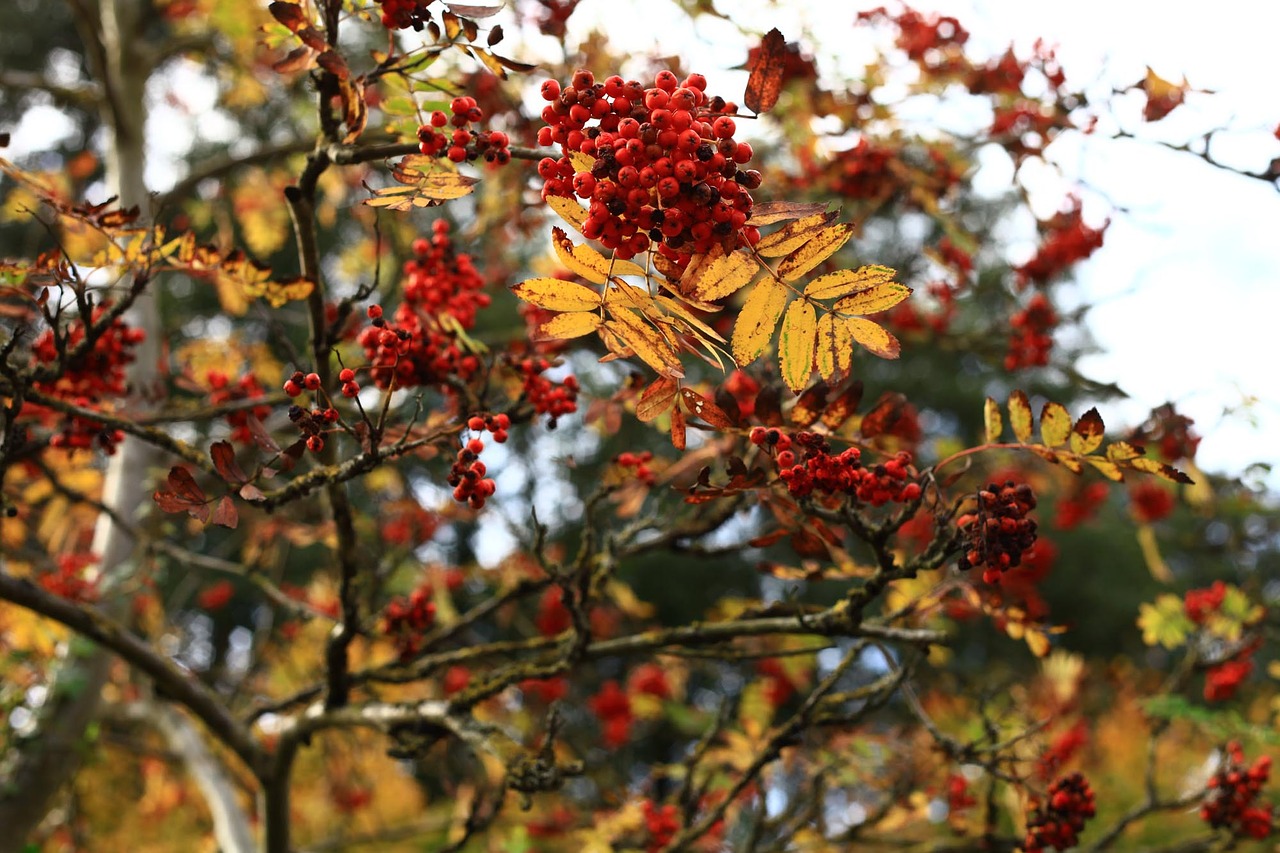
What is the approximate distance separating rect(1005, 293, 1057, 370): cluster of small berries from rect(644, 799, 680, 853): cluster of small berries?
6.35 ft

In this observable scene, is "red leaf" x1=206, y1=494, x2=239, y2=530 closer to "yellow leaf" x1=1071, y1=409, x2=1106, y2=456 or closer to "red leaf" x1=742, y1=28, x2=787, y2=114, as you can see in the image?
"red leaf" x1=742, y1=28, x2=787, y2=114

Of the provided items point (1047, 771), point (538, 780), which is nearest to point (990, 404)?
point (538, 780)

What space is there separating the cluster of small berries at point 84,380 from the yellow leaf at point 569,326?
107 centimetres

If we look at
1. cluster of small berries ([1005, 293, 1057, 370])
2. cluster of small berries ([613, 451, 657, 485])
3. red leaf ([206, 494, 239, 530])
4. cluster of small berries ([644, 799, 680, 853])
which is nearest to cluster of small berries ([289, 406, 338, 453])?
red leaf ([206, 494, 239, 530])

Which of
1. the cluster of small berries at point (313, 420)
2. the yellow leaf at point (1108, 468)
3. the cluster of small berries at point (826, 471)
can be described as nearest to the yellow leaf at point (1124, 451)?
the yellow leaf at point (1108, 468)

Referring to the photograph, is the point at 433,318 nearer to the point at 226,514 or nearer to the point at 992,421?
the point at 226,514

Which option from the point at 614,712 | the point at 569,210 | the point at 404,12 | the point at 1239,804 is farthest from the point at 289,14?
the point at 614,712

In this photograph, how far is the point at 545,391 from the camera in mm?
1839

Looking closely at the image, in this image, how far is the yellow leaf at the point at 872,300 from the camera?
1211 mm

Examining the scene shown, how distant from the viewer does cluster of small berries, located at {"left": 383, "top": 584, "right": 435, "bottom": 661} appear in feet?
7.36

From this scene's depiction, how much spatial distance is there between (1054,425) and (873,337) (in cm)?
41

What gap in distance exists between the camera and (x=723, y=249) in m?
1.18

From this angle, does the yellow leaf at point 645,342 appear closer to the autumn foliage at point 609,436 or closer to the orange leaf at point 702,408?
the autumn foliage at point 609,436

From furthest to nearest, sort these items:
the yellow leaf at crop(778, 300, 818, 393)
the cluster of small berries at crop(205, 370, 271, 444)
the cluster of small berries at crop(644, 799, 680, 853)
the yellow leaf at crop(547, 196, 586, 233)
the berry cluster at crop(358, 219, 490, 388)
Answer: the cluster of small berries at crop(644, 799, 680, 853), the cluster of small berries at crop(205, 370, 271, 444), the berry cluster at crop(358, 219, 490, 388), the yellow leaf at crop(778, 300, 818, 393), the yellow leaf at crop(547, 196, 586, 233)
